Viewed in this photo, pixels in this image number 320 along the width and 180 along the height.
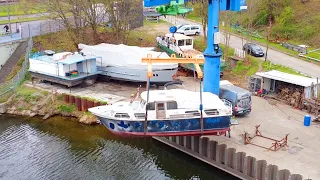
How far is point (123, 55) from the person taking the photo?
3316 cm

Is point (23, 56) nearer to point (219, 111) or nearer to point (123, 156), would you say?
point (123, 156)

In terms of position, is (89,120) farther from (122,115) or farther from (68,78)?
(122,115)

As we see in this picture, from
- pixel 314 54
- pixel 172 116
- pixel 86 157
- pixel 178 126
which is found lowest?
pixel 86 157

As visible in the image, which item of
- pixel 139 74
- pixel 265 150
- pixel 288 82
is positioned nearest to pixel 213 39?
pixel 288 82

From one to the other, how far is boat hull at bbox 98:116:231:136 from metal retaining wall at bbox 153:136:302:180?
3.00ft

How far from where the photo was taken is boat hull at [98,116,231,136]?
21375mm

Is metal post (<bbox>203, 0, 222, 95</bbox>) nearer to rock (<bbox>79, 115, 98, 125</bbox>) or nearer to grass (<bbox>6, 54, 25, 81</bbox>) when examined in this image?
rock (<bbox>79, 115, 98, 125</bbox>)

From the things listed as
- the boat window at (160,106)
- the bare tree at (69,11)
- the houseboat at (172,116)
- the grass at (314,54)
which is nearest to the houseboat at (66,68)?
the bare tree at (69,11)

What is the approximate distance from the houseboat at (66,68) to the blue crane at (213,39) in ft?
34.0

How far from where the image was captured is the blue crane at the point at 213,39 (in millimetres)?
23766

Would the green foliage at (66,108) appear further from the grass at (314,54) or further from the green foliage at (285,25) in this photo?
the green foliage at (285,25)

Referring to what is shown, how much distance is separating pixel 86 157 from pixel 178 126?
21.4 ft

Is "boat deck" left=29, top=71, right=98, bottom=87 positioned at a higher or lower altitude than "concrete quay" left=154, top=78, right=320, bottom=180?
higher

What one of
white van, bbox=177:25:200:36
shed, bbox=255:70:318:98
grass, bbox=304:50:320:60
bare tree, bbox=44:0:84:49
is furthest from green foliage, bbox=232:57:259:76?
bare tree, bbox=44:0:84:49
